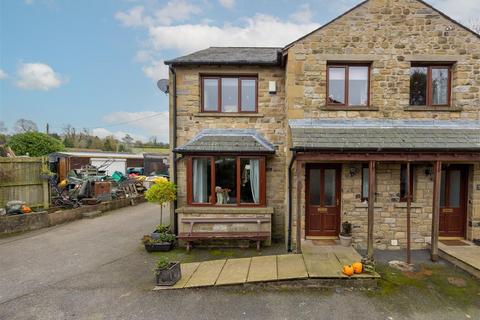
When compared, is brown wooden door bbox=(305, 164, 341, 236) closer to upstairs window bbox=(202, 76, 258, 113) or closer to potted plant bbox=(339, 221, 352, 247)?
potted plant bbox=(339, 221, 352, 247)

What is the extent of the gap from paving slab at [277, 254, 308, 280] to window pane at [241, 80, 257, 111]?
5173 millimetres

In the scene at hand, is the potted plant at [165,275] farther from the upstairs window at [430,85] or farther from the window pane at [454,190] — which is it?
the window pane at [454,190]

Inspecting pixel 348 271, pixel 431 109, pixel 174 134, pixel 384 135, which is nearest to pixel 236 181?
pixel 174 134

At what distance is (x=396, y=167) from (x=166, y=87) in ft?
27.7

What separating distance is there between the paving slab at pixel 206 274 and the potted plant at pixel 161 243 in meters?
1.68

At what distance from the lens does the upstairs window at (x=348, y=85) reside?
8.12m

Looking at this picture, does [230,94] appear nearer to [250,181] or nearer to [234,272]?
[250,181]

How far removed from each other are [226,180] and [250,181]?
835 millimetres

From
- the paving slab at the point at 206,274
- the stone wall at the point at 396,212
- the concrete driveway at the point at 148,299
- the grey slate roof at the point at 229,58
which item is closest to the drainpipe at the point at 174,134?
the grey slate roof at the point at 229,58

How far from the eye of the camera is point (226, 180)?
8758mm

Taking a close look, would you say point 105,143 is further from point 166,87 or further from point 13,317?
point 13,317

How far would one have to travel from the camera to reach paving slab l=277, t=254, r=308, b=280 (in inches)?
228

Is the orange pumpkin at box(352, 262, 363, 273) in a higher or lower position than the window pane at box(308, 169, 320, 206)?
lower

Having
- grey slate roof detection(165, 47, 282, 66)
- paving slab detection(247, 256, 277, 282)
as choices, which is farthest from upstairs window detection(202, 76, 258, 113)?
paving slab detection(247, 256, 277, 282)
